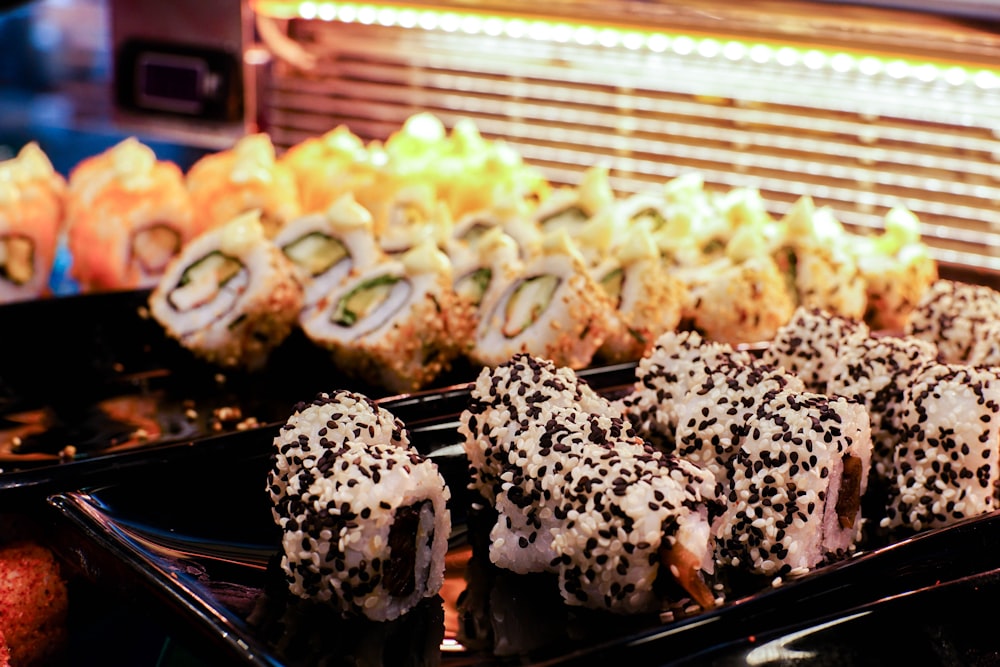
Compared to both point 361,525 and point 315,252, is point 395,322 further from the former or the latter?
point 361,525

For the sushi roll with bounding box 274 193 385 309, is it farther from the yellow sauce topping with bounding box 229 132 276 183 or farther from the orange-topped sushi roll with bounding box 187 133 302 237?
the yellow sauce topping with bounding box 229 132 276 183

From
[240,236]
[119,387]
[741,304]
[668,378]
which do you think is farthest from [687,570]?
[240,236]

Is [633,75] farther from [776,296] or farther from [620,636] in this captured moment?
[620,636]

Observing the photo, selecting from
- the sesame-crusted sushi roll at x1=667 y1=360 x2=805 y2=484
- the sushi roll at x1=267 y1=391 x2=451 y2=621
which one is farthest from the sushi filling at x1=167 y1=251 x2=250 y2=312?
the sesame-crusted sushi roll at x1=667 y1=360 x2=805 y2=484

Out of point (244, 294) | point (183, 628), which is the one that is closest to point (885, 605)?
point (183, 628)

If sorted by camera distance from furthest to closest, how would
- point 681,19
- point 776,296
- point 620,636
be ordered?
point 681,19 < point 776,296 < point 620,636

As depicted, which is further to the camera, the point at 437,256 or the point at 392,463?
the point at 437,256
